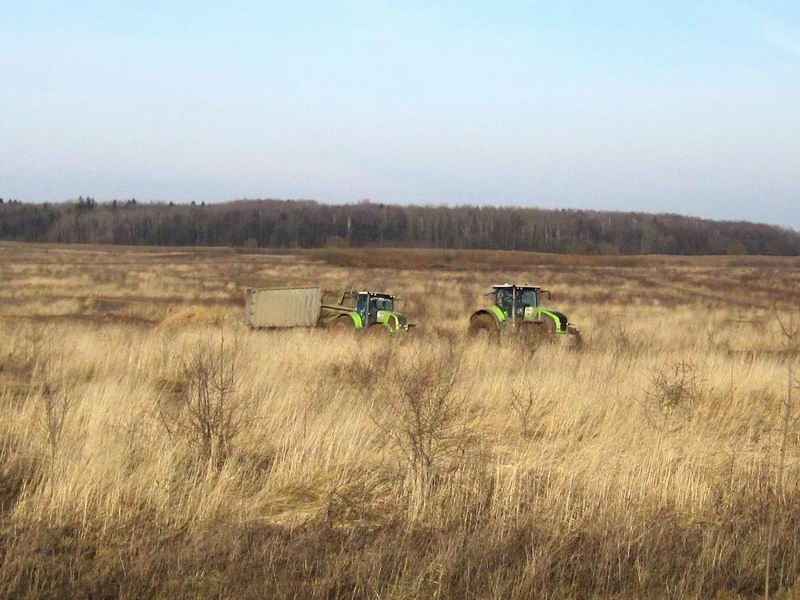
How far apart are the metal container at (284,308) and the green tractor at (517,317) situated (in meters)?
4.01

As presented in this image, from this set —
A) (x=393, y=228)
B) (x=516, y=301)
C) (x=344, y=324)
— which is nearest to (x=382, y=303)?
(x=344, y=324)

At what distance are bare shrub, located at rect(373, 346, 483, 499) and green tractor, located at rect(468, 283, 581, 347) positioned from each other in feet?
30.0

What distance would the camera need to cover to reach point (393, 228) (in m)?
136

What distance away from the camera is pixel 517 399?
869 cm

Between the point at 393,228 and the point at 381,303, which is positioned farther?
the point at 393,228

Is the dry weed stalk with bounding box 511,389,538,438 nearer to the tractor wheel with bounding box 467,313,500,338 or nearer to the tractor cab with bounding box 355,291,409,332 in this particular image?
the tractor wheel with bounding box 467,313,500,338

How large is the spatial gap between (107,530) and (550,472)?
3.26 meters

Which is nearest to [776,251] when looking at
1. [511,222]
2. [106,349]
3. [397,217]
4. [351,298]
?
[511,222]

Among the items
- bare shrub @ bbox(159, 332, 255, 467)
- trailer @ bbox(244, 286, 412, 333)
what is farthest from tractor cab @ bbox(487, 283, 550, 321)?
bare shrub @ bbox(159, 332, 255, 467)

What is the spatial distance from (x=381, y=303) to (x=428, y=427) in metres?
12.9

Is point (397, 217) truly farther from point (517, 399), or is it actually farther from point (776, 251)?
point (517, 399)

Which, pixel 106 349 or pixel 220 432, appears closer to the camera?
pixel 220 432

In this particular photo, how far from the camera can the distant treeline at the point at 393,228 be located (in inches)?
5030

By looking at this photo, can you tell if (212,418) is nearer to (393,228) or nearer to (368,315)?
(368,315)
